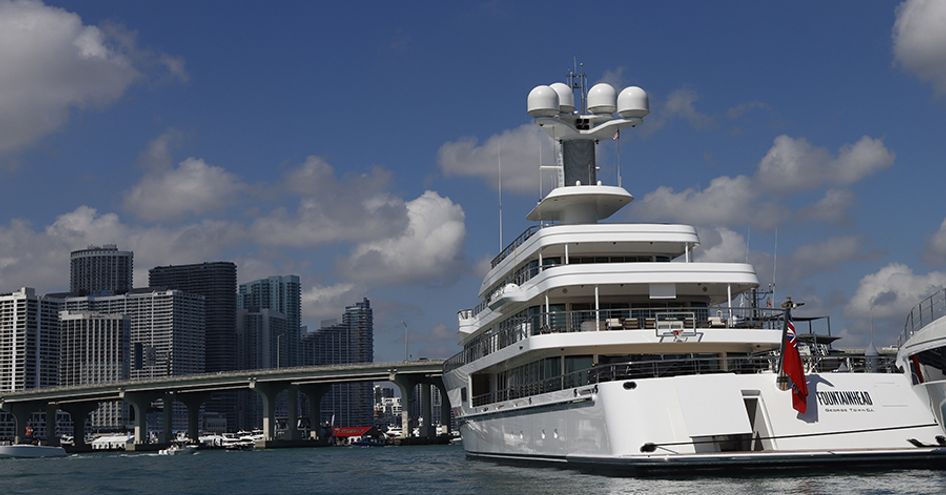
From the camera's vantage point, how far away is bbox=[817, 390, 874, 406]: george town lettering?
26891 millimetres

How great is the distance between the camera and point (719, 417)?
25922mm

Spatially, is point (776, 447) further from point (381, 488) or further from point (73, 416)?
point (73, 416)

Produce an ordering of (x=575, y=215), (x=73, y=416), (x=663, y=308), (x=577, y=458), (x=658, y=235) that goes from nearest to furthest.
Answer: (x=577, y=458) → (x=663, y=308) → (x=658, y=235) → (x=575, y=215) → (x=73, y=416)

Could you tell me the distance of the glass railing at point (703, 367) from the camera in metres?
27.6

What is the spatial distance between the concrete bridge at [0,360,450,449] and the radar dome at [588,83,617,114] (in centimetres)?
7664

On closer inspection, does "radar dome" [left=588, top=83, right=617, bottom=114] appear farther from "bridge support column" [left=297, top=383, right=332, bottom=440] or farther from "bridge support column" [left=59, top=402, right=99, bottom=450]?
"bridge support column" [left=59, top=402, right=99, bottom=450]

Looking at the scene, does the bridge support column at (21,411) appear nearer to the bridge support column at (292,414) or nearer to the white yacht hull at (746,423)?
the bridge support column at (292,414)

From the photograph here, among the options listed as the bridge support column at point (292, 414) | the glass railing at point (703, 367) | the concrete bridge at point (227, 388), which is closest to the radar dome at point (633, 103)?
the glass railing at point (703, 367)

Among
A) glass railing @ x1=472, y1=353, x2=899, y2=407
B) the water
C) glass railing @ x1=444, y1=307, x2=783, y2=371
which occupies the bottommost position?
the water

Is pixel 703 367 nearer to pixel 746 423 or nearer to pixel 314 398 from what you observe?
pixel 746 423

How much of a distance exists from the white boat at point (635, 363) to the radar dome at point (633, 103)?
2.0 inches

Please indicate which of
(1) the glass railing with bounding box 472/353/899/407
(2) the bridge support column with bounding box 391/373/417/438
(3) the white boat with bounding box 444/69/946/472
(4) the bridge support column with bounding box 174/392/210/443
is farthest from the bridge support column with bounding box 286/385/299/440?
(1) the glass railing with bounding box 472/353/899/407

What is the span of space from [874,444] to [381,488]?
14825mm

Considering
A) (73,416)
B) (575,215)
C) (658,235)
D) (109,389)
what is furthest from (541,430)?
(73,416)
